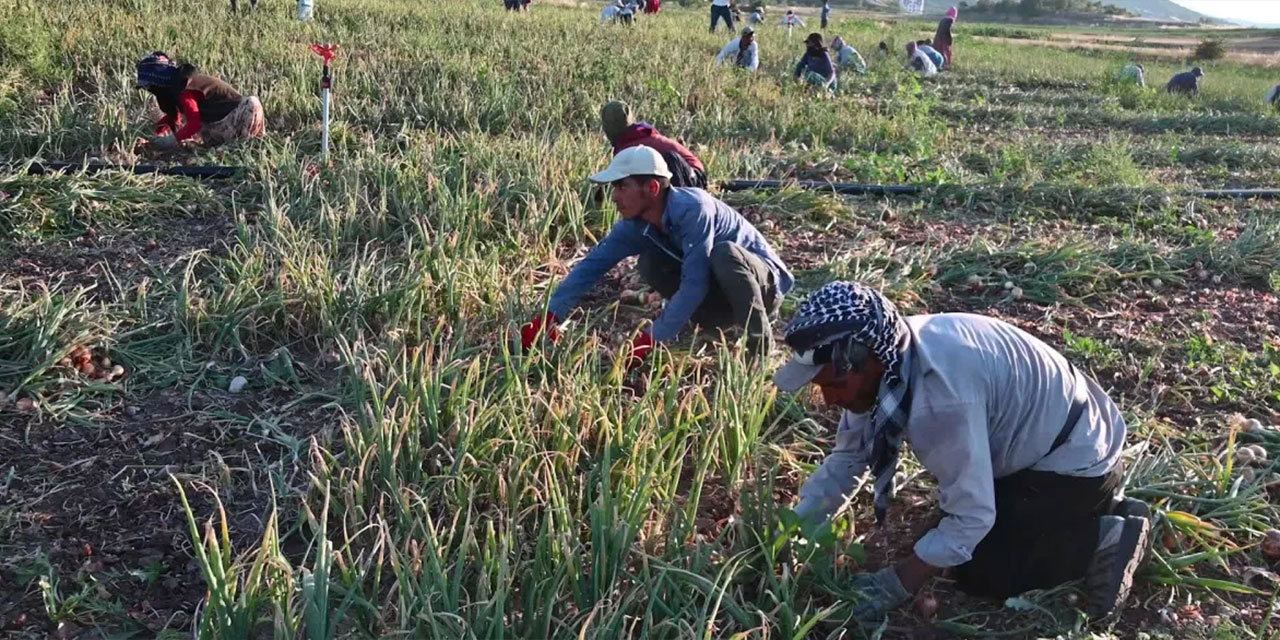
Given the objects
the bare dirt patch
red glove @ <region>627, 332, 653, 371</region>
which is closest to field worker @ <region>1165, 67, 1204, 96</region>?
red glove @ <region>627, 332, 653, 371</region>

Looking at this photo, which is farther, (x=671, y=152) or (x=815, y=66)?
(x=815, y=66)

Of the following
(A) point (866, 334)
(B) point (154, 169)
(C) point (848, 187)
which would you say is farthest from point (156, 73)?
(A) point (866, 334)

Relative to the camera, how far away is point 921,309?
3.87 metres

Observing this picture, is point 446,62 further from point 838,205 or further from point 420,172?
point 838,205

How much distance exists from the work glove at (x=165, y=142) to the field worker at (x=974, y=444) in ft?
15.5

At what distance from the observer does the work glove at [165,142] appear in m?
5.52

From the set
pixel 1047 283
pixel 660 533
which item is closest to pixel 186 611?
pixel 660 533

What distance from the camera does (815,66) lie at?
1009cm

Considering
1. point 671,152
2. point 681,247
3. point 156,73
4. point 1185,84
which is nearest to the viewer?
point 681,247

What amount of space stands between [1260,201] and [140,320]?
246 inches

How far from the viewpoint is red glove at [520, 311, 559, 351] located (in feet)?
9.73

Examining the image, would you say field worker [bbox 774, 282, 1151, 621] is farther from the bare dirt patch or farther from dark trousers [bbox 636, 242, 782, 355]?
the bare dirt patch

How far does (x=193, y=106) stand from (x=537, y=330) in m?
3.54

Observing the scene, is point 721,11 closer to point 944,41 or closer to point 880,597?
point 944,41
